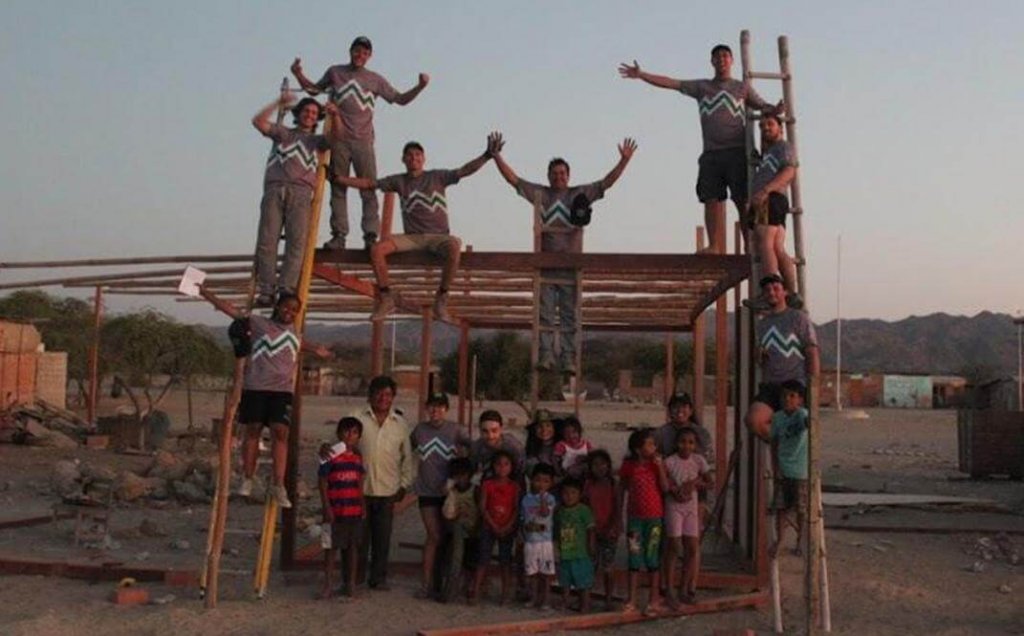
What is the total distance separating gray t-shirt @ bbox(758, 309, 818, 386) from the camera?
845 cm

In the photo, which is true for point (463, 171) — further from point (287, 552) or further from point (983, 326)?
point (983, 326)

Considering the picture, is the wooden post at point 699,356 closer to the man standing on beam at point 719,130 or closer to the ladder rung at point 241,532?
the man standing on beam at point 719,130

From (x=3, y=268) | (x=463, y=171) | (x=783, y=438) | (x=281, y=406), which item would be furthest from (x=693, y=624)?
(x=3, y=268)

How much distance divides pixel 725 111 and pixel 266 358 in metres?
4.90

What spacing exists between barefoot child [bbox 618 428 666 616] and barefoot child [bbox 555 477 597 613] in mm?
309

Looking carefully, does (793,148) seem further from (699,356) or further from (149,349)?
(149,349)

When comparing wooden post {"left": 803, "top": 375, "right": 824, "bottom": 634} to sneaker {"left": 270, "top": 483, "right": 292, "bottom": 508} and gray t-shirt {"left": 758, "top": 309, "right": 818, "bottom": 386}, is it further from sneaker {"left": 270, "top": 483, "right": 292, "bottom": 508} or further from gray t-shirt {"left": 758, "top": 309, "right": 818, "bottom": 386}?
sneaker {"left": 270, "top": 483, "right": 292, "bottom": 508}

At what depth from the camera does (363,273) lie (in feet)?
37.6

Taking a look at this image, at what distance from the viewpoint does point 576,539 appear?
8.58m

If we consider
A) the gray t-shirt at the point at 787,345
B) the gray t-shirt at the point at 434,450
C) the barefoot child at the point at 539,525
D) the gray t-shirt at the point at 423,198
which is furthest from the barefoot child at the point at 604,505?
the gray t-shirt at the point at 423,198

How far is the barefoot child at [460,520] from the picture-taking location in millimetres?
8938

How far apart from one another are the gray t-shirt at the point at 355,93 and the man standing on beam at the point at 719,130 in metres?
2.37

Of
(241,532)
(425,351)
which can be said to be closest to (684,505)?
(241,532)

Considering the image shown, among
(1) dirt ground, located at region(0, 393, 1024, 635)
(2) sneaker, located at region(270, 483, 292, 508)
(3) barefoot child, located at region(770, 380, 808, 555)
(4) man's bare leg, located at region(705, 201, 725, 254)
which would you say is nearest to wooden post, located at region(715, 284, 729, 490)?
(4) man's bare leg, located at region(705, 201, 725, 254)
